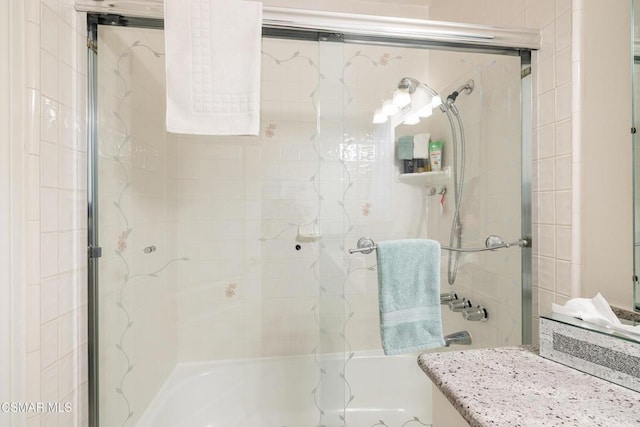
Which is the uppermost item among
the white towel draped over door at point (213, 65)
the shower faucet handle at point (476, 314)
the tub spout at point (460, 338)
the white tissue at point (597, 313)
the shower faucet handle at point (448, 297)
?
the white towel draped over door at point (213, 65)

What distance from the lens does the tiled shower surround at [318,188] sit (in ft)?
3.86

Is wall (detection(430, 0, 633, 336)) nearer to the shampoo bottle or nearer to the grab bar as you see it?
the grab bar

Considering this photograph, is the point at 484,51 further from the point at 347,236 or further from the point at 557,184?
the point at 347,236

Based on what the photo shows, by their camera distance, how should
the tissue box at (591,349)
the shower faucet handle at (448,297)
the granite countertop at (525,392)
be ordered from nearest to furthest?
1. the granite countertop at (525,392)
2. the tissue box at (591,349)
3. the shower faucet handle at (448,297)

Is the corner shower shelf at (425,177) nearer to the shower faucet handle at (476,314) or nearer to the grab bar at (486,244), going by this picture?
the grab bar at (486,244)

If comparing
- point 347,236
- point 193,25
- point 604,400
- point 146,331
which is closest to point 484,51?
point 347,236

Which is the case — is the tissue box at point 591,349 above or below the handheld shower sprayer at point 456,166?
below

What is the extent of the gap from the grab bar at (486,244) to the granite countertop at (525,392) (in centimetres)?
48

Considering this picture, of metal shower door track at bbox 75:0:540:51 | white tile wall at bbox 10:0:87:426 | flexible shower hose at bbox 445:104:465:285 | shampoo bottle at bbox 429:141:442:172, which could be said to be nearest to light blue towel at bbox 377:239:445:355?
flexible shower hose at bbox 445:104:465:285

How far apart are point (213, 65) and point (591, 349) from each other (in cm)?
128

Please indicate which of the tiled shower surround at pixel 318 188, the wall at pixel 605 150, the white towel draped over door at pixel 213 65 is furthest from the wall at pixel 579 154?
the white towel draped over door at pixel 213 65

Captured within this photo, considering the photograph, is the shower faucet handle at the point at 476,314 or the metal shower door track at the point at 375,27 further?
→ the shower faucet handle at the point at 476,314

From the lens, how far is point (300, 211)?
5.32ft

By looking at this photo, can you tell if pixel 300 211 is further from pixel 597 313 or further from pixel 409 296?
pixel 597 313
